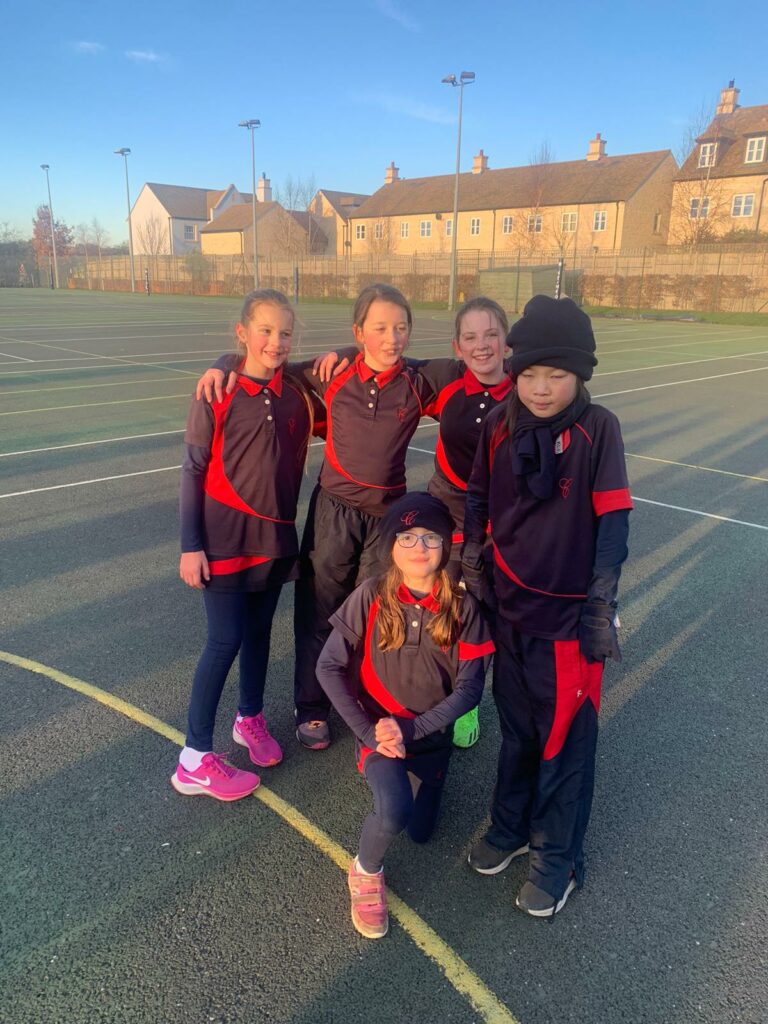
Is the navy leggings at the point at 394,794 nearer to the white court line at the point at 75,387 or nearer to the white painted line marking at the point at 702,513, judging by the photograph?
the white painted line marking at the point at 702,513

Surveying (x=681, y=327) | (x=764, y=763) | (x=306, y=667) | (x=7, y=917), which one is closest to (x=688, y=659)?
(x=764, y=763)

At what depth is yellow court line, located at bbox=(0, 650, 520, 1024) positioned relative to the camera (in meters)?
2.20

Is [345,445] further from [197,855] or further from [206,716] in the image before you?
[197,855]

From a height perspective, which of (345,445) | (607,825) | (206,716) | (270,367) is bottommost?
(607,825)

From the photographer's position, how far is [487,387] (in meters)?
3.27

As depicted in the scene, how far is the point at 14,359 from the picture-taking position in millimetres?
17156

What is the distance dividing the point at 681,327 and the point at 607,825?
33.4 m

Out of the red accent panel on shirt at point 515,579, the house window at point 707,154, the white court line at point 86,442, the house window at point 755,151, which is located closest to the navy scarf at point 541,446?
the red accent panel on shirt at point 515,579

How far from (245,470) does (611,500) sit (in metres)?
1.43

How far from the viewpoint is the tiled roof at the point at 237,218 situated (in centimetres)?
7656

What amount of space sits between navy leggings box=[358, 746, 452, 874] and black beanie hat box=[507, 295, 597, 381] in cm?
141

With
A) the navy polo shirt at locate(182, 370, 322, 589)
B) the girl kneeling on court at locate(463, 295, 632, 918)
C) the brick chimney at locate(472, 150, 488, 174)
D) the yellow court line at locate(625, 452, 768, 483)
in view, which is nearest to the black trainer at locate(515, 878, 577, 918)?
the girl kneeling on court at locate(463, 295, 632, 918)

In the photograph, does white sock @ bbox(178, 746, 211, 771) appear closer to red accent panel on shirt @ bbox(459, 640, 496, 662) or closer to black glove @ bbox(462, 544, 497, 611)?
red accent panel on shirt @ bbox(459, 640, 496, 662)

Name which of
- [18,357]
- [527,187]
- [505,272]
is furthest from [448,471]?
[527,187]
